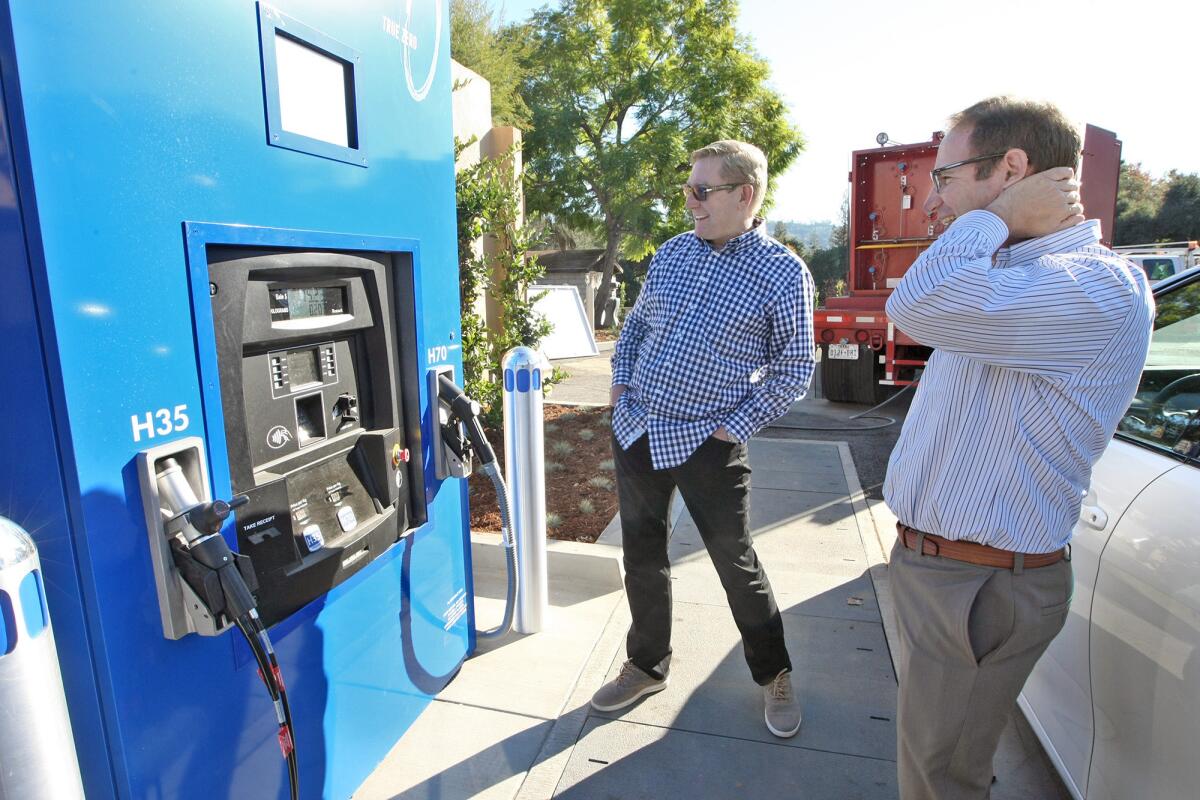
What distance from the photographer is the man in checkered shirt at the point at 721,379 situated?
2.43 metres

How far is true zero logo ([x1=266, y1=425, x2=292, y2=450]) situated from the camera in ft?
6.05

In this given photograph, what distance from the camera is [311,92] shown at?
6.33 feet

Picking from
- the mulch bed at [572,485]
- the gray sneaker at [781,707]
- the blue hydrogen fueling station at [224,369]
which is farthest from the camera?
the mulch bed at [572,485]

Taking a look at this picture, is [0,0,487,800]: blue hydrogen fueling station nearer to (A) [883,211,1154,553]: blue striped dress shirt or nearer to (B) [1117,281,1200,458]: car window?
(A) [883,211,1154,553]: blue striped dress shirt

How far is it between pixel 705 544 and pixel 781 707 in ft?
2.09

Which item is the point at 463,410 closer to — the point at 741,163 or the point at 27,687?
the point at 741,163

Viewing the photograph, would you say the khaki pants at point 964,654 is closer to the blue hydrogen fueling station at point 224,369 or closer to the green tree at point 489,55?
the blue hydrogen fueling station at point 224,369

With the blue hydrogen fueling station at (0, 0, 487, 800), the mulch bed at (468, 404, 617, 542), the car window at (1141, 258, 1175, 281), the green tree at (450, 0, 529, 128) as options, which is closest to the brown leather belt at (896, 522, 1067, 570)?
the blue hydrogen fueling station at (0, 0, 487, 800)

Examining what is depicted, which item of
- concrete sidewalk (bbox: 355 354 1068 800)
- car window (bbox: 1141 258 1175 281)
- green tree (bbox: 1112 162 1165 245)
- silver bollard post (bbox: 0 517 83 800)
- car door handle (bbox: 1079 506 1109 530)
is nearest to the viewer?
silver bollard post (bbox: 0 517 83 800)

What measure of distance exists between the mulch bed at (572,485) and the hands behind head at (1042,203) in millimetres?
3068

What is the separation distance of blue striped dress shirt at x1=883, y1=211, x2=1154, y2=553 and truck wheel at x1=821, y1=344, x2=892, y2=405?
282 inches

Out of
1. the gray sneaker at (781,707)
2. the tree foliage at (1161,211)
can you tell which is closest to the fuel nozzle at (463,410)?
the gray sneaker at (781,707)

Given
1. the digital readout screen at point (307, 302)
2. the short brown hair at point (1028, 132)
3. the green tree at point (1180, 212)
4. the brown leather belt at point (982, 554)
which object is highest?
the green tree at point (1180, 212)

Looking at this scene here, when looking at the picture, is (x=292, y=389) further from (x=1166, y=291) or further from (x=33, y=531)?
(x=1166, y=291)
